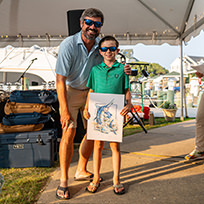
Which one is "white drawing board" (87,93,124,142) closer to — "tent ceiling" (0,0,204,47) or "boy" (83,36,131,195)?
"boy" (83,36,131,195)

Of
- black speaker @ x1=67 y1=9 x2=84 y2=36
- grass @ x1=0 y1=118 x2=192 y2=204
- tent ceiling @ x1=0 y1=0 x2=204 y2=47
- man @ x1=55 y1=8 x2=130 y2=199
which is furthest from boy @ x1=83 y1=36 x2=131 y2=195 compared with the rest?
tent ceiling @ x1=0 y1=0 x2=204 y2=47

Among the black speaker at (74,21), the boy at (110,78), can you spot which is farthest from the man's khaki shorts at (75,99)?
the black speaker at (74,21)

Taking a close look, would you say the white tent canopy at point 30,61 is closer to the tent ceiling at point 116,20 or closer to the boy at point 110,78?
the tent ceiling at point 116,20

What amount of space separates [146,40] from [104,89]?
5061 mm

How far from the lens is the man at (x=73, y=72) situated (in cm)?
200

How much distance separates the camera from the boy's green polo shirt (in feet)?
6.68

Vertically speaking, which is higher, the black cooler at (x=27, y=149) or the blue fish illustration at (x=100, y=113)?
the blue fish illustration at (x=100, y=113)

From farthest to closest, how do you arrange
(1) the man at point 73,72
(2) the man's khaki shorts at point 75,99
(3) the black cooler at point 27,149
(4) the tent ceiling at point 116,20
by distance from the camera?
(4) the tent ceiling at point 116,20
(3) the black cooler at point 27,149
(2) the man's khaki shorts at point 75,99
(1) the man at point 73,72

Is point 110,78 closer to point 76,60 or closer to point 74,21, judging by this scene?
point 76,60

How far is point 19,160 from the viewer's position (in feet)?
9.27

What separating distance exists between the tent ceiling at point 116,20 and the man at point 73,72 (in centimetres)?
391

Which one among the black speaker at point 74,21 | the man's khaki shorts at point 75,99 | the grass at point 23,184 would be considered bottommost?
the grass at point 23,184

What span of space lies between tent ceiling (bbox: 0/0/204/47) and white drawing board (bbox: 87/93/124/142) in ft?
13.5

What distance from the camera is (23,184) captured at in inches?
91.7
